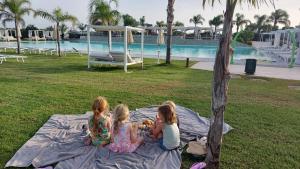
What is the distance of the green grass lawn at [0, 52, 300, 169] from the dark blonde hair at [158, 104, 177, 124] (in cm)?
61

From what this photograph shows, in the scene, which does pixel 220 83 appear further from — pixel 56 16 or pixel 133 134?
pixel 56 16

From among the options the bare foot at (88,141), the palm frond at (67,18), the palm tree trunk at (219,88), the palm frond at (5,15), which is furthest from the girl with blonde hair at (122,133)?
the palm frond at (5,15)

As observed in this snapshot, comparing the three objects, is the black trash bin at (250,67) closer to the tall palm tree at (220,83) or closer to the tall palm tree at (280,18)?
the tall palm tree at (220,83)

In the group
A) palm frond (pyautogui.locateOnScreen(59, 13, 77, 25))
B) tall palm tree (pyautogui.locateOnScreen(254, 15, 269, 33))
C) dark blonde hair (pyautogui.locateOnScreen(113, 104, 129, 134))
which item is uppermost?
tall palm tree (pyautogui.locateOnScreen(254, 15, 269, 33))

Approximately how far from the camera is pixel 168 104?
4152 mm

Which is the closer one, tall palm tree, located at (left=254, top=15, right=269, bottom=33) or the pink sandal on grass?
the pink sandal on grass

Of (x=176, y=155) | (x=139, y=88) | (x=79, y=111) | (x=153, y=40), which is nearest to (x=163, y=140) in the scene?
(x=176, y=155)

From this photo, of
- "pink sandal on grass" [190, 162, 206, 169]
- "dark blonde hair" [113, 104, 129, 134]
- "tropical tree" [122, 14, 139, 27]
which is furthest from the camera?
"tropical tree" [122, 14, 139, 27]

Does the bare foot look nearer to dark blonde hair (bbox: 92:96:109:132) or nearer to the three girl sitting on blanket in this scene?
the three girl sitting on blanket

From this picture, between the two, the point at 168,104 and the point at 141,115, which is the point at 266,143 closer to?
the point at 168,104

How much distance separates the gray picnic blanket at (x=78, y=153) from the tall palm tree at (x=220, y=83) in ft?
1.80

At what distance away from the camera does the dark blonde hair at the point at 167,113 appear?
4085 mm

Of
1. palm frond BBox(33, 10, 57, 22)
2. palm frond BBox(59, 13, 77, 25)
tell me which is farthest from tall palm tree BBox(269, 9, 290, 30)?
palm frond BBox(33, 10, 57, 22)

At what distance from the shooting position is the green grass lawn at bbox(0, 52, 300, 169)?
14.2ft
